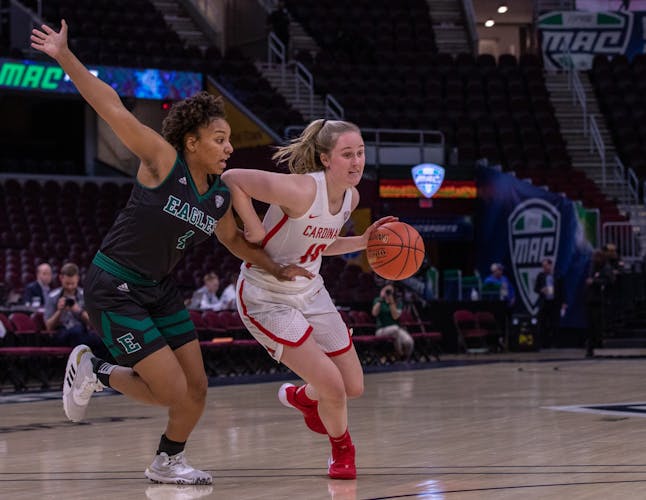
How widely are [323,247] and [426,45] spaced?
25.3 metres

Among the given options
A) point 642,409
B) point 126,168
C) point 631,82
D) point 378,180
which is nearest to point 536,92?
point 631,82

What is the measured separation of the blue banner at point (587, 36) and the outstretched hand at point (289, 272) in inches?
1064

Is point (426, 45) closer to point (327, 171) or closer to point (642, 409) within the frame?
point (642, 409)

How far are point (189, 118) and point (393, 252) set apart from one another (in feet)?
4.36

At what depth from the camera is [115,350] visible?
500cm

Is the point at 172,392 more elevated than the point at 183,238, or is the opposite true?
the point at 183,238

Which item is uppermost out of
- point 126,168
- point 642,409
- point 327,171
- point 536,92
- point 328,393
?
point 536,92

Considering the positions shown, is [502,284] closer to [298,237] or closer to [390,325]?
[390,325]

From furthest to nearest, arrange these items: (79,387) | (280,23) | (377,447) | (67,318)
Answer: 1. (280,23)
2. (67,318)
3. (377,447)
4. (79,387)

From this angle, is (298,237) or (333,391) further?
(298,237)

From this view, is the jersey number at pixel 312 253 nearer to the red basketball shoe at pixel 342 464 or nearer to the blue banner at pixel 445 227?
the red basketball shoe at pixel 342 464

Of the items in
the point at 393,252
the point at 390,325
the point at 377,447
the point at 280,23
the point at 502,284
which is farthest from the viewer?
the point at 280,23

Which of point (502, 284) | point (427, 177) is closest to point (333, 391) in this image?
point (502, 284)

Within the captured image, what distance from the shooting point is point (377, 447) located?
22.1 ft
